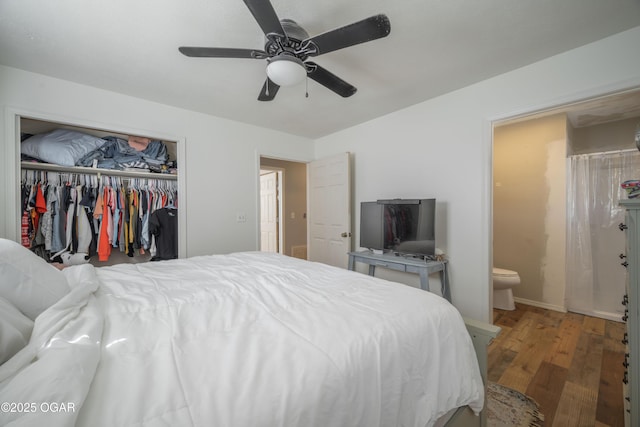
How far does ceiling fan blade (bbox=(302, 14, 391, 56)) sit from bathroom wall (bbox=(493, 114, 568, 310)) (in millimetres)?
3146

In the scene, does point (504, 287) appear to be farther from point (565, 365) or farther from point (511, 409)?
point (511, 409)

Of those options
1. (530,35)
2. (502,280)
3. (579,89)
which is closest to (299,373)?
(530,35)

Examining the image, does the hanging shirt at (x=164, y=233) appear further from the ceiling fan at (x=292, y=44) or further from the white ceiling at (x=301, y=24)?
the ceiling fan at (x=292, y=44)

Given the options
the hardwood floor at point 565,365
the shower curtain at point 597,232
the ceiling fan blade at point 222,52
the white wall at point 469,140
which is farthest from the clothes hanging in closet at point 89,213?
the shower curtain at point 597,232

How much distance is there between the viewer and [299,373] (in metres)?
0.70

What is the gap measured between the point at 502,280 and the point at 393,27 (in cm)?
304

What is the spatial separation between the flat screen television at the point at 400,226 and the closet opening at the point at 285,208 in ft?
8.01

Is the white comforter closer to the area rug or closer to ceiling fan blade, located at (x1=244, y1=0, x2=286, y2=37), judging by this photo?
the area rug

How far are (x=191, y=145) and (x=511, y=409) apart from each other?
3641 mm

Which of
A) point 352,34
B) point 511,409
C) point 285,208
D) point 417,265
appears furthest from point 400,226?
point 285,208

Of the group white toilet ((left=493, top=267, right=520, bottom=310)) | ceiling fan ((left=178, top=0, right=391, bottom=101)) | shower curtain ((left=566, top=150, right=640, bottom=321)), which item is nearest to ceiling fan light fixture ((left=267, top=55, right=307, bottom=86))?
ceiling fan ((left=178, top=0, right=391, bottom=101))

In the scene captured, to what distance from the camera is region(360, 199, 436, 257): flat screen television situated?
248 centimetres

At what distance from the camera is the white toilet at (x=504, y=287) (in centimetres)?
306

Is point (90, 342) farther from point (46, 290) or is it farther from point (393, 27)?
point (393, 27)
